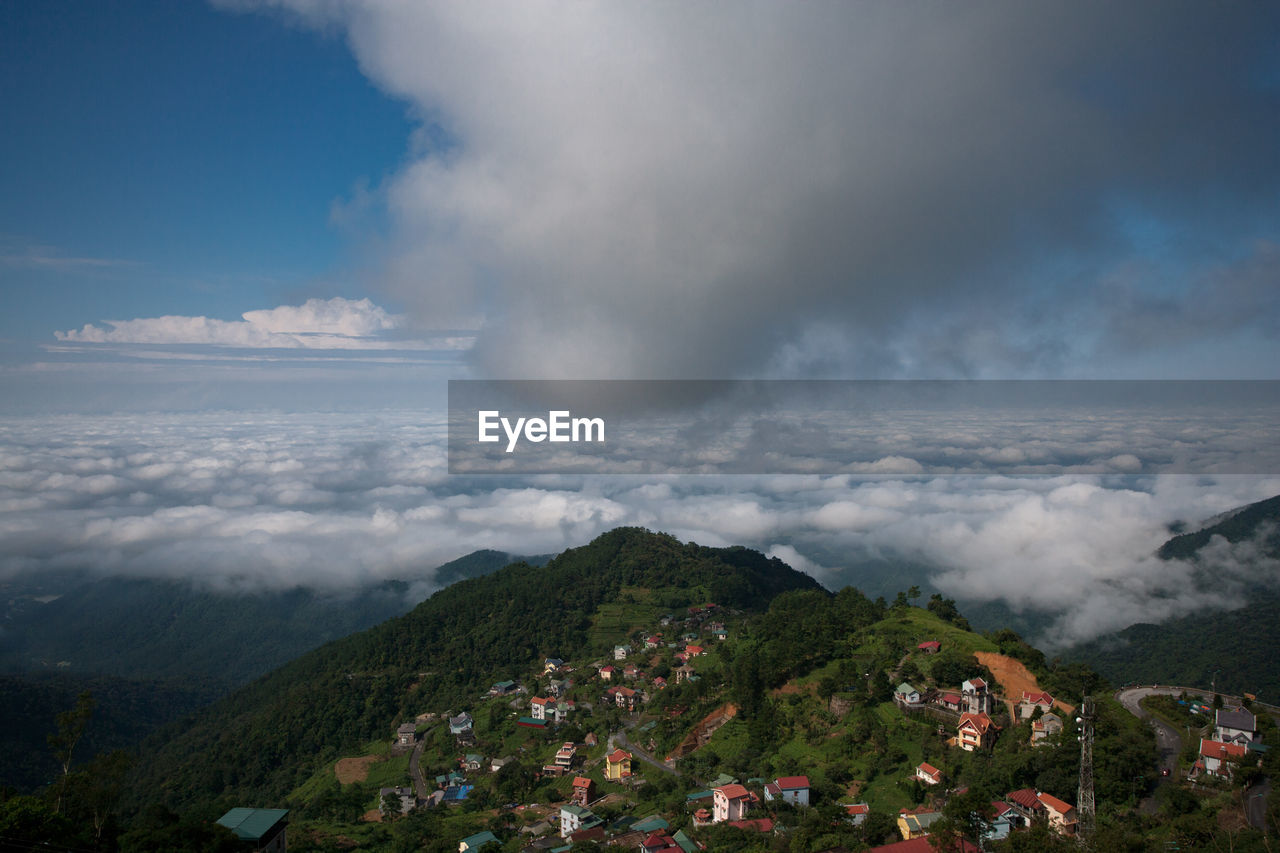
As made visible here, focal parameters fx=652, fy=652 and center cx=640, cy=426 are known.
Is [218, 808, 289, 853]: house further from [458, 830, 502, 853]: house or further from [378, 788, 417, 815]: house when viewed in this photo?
[378, 788, 417, 815]: house

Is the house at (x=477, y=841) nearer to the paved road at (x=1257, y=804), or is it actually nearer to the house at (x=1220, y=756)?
the paved road at (x=1257, y=804)

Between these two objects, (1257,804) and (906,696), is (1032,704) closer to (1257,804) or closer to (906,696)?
(906,696)

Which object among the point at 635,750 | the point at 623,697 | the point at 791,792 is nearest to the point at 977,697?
the point at 791,792

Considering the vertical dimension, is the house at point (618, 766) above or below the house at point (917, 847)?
below

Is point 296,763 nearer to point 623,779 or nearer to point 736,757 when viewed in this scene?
point 623,779

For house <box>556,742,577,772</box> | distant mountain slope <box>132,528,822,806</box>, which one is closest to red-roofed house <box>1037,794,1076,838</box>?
house <box>556,742,577,772</box>

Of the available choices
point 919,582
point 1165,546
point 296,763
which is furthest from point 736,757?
point 919,582

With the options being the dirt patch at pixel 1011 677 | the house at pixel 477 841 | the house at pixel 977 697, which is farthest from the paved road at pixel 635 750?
the dirt patch at pixel 1011 677

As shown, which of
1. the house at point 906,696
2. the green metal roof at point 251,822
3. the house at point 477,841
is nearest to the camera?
the green metal roof at point 251,822
